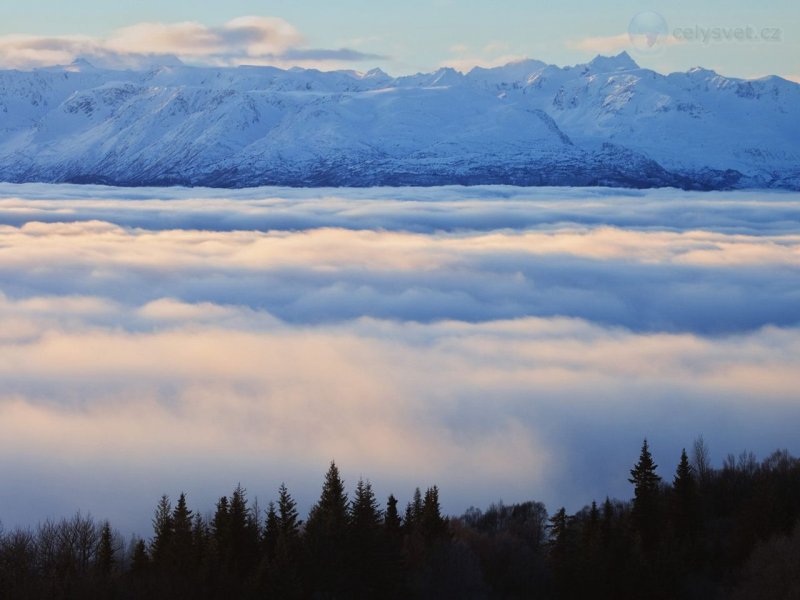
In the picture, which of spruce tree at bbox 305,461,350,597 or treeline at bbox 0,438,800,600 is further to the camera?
spruce tree at bbox 305,461,350,597

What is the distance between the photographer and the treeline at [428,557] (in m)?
54.4

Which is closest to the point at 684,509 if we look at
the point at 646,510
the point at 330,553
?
the point at 646,510

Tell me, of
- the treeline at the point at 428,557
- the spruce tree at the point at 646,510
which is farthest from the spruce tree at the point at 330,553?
the spruce tree at the point at 646,510

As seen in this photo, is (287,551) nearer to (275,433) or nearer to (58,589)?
(58,589)

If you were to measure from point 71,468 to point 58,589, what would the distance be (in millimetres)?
125032

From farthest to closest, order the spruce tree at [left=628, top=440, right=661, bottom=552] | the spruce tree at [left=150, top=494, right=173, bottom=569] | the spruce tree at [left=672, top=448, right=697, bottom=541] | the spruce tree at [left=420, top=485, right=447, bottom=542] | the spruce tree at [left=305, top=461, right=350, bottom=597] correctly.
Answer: the spruce tree at [left=628, top=440, right=661, bottom=552], the spruce tree at [left=672, top=448, right=697, bottom=541], the spruce tree at [left=420, top=485, right=447, bottom=542], the spruce tree at [left=150, top=494, right=173, bottom=569], the spruce tree at [left=305, top=461, right=350, bottom=597]

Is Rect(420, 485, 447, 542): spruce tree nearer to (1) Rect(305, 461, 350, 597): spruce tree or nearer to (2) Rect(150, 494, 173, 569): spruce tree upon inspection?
(1) Rect(305, 461, 350, 597): spruce tree

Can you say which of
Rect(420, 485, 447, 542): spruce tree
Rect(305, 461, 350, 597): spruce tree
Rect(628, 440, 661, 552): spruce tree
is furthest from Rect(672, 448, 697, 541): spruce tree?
Rect(305, 461, 350, 597): spruce tree

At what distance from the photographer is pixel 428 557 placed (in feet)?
203

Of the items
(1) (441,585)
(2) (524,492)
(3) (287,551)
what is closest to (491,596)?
(1) (441,585)

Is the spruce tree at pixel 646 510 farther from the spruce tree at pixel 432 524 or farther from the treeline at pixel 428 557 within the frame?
the spruce tree at pixel 432 524

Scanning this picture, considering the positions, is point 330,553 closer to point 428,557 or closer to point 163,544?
point 428,557

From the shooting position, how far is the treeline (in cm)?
5444

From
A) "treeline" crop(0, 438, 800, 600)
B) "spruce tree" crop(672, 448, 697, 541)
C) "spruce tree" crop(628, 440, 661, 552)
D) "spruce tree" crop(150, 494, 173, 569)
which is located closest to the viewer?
"treeline" crop(0, 438, 800, 600)
